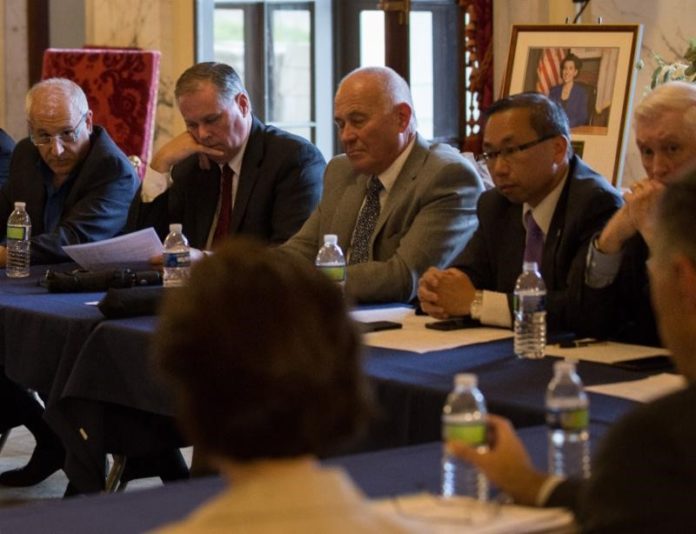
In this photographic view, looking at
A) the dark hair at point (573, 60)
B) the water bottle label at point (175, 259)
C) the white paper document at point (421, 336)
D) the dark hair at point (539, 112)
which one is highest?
the dark hair at point (573, 60)

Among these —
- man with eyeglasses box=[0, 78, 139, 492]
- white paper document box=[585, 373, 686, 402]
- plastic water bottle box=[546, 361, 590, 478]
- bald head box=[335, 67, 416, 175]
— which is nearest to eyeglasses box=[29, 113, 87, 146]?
man with eyeglasses box=[0, 78, 139, 492]

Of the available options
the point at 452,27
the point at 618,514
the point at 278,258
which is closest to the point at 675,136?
the point at 618,514

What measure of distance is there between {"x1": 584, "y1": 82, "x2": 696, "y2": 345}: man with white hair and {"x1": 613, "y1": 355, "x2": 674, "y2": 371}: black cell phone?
36cm

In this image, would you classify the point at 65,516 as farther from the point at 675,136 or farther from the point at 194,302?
the point at 675,136

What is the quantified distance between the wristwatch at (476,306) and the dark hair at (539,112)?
1.52 ft

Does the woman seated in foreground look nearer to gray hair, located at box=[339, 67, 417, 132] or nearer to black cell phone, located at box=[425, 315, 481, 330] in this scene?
black cell phone, located at box=[425, 315, 481, 330]

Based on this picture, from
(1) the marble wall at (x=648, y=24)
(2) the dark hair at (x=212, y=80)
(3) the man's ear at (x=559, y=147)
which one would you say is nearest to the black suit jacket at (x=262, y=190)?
(2) the dark hair at (x=212, y=80)

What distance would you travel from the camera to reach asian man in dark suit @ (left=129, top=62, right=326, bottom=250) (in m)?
5.01

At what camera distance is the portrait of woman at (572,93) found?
5551 mm

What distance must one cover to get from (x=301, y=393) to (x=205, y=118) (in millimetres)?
3884

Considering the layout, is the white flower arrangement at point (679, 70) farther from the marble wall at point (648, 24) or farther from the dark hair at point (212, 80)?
the dark hair at point (212, 80)

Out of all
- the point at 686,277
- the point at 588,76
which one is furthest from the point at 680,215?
the point at 588,76

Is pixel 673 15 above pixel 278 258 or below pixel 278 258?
above

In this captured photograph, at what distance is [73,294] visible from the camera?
175 inches
